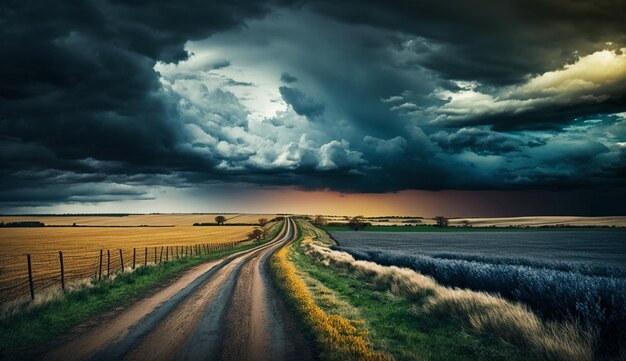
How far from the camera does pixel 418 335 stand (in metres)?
9.60

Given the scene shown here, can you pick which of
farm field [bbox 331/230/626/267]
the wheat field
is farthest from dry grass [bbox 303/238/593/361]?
farm field [bbox 331/230/626/267]

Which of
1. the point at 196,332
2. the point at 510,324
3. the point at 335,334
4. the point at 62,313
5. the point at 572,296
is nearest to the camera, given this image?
the point at 510,324

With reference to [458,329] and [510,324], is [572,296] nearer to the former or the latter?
[510,324]

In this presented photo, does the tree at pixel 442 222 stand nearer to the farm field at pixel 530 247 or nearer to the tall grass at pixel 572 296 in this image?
the farm field at pixel 530 247

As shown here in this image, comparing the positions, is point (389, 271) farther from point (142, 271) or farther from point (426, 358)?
point (142, 271)

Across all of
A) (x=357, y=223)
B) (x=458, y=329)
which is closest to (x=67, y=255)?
(x=458, y=329)

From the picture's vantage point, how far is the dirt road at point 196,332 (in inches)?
322

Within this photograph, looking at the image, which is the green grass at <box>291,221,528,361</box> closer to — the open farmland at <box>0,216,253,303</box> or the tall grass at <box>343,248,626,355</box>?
the tall grass at <box>343,248,626,355</box>

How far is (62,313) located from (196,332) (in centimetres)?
592

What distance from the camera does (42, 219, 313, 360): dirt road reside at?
819 centimetres

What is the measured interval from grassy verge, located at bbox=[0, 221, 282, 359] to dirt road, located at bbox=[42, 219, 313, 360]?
0.92 m

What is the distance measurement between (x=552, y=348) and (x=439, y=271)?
1134 centimetres

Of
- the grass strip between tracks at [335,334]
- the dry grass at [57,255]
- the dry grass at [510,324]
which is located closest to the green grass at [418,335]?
the dry grass at [510,324]

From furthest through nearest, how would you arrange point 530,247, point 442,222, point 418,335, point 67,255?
point 442,222
point 530,247
point 67,255
point 418,335
